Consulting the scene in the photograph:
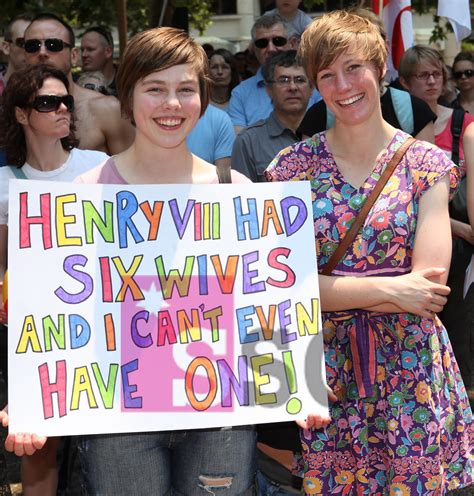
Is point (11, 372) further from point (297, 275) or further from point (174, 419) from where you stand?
point (297, 275)

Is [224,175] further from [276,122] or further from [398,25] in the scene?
[398,25]

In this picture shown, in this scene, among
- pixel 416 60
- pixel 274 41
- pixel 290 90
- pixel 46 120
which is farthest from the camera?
pixel 274 41

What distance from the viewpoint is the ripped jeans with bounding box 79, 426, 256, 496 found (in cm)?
246

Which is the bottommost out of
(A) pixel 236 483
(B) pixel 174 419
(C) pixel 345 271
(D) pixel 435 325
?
(A) pixel 236 483

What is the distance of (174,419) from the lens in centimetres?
246

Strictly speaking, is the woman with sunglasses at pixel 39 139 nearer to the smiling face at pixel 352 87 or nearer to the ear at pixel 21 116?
the ear at pixel 21 116

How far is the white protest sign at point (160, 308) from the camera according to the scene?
2.44 meters

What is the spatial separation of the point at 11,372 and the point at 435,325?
124 cm

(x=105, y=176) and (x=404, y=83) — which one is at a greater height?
(x=404, y=83)

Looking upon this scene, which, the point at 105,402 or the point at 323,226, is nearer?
the point at 105,402

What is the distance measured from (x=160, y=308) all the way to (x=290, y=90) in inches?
93.8

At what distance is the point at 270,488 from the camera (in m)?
3.21

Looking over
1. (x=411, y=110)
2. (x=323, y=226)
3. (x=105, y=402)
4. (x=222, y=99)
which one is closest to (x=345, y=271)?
(x=323, y=226)

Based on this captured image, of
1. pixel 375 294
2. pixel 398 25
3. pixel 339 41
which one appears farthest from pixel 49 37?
pixel 398 25
